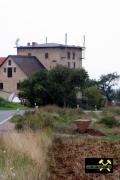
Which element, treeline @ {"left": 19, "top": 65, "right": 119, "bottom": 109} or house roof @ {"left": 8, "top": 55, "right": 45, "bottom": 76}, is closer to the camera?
treeline @ {"left": 19, "top": 65, "right": 119, "bottom": 109}

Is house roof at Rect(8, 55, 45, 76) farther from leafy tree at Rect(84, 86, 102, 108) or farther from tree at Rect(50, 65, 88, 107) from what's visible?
tree at Rect(50, 65, 88, 107)

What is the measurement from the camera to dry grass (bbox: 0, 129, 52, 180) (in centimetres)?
1446

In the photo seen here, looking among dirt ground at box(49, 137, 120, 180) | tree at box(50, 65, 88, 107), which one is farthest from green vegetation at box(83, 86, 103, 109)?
dirt ground at box(49, 137, 120, 180)

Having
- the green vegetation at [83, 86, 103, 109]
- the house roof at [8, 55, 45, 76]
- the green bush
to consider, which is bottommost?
the green vegetation at [83, 86, 103, 109]

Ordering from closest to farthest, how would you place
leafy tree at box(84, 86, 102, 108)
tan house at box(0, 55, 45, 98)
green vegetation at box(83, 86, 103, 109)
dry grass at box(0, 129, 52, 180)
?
dry grass at box(0, 129, 52, 180)
green vegetation at box(83, 86, 103, 109)
leafy tree at box(84, 86, 102, 108)
tan house at box(0, 55, 45, 98)

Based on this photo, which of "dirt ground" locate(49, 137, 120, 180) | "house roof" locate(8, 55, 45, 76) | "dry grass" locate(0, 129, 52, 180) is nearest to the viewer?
"dry grass" locate(0, 129, 52, 180)

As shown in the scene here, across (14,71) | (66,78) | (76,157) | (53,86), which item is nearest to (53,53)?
(14,71)

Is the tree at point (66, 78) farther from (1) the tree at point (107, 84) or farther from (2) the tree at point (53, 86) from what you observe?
(1) the tree at point (107, 84)

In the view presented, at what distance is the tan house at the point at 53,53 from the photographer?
397 ft

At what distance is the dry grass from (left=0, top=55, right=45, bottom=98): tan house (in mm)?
86999

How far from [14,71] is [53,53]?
34.4ft

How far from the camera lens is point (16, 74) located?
114m

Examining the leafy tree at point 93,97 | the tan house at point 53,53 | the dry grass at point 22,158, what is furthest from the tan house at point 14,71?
the dry grass at point 22,158

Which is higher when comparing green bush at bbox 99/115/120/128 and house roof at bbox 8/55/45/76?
house roof at bbox 8/55/45/76
